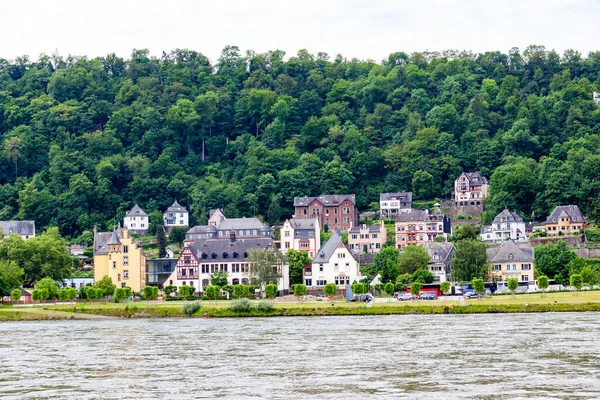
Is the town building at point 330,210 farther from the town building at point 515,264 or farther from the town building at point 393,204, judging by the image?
the town building at point 515,264

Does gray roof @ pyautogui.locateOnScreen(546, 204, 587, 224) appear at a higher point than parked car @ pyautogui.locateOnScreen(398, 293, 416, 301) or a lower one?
higher

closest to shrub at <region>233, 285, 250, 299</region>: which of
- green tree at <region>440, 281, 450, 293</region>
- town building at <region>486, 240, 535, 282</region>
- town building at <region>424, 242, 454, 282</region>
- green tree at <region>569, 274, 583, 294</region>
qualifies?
green tree at <region>440, 281, 450, 293</region>

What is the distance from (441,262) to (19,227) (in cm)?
6602

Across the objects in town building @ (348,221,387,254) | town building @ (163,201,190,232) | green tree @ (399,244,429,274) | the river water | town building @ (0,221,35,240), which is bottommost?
the river water

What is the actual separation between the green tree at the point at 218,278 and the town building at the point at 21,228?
51175 mm

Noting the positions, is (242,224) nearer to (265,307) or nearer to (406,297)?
(406,297)

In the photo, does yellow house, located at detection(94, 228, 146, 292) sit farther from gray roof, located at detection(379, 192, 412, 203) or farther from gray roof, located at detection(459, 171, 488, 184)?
gray roof, located at detection(459, 171, 488, 184)

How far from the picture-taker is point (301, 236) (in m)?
136

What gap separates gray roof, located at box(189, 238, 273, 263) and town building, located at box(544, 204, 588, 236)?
4450 cm

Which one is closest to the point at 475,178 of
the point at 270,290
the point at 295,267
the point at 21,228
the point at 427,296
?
the point at 295,267

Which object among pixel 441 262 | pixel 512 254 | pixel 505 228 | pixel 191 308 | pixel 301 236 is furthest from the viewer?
pixel 505 228

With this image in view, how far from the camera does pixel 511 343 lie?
55625 millimetres

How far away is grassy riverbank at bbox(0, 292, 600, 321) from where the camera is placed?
78.7m

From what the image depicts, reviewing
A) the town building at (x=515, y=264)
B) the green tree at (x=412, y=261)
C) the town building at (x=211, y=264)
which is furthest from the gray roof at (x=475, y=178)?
the town building at (x=211, y=264)
